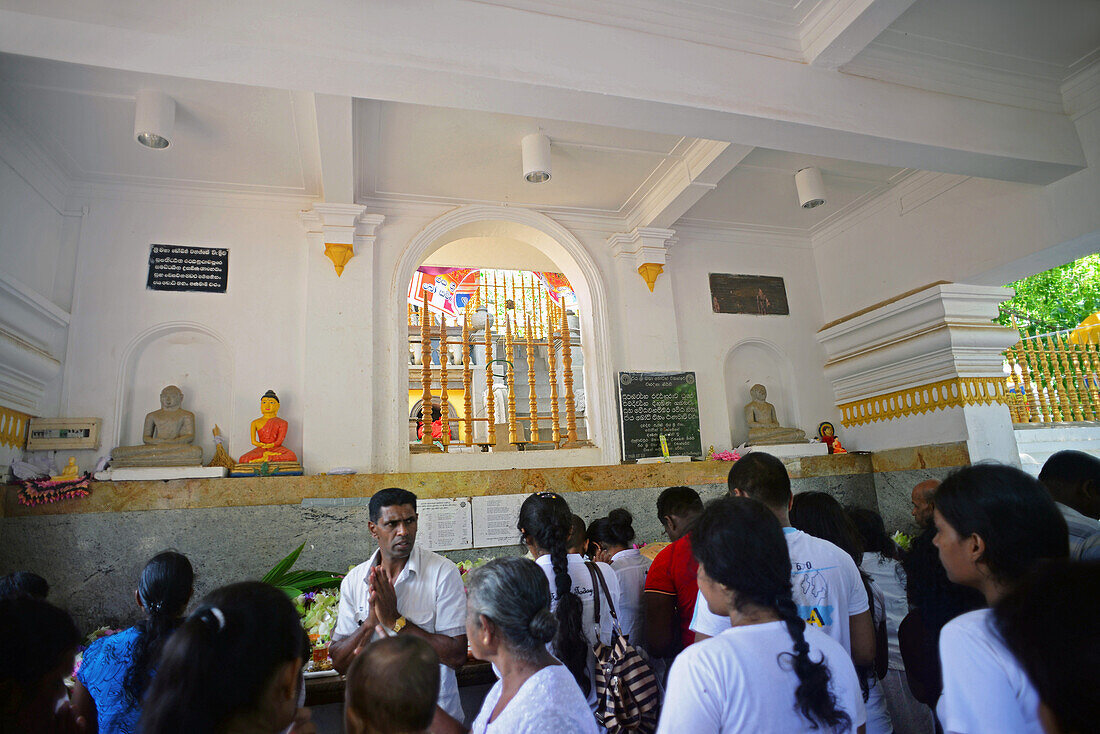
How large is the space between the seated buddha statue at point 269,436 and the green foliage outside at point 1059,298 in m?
13.9

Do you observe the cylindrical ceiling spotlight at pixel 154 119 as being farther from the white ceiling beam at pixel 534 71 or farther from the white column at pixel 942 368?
the white column at pixel 942 368

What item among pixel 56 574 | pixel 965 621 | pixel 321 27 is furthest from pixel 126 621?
pixel 965 621

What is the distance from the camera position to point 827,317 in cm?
779

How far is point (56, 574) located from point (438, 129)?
14.7 feet

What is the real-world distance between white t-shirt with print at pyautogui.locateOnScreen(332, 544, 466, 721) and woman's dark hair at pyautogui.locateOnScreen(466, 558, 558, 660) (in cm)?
93

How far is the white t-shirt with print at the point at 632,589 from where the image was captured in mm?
2758

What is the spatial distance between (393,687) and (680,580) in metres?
1.42

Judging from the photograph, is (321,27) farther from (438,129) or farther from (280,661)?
(280,661)

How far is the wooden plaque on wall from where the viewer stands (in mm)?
7422

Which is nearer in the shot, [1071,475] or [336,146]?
[1071,475]

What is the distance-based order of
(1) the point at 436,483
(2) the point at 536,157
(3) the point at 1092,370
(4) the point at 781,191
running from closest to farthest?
(2) the point at 536,157 < (1) the point at 436,483 < (4) the point at 781,191 < (3) the point at 1092,370

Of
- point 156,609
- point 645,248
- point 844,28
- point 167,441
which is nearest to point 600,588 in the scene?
point 156,609

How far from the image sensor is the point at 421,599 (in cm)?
262

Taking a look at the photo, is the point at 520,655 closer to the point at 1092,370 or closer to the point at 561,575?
the point at 561,575
